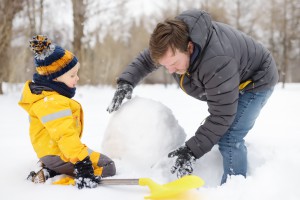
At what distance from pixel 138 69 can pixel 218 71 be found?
799 mm

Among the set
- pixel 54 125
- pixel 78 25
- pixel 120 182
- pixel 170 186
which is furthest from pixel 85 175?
pixel 78 25

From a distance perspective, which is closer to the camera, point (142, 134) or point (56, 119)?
point (56, 119)

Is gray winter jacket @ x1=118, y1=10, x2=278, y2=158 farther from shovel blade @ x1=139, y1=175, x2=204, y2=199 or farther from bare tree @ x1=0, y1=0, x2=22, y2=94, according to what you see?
bare tree @ x1=0, y1=0, x2=22, y2=94

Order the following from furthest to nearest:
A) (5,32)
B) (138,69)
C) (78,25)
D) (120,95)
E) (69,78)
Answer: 1. (78,25)
2. (5,32)
3. (138,69)
4. (120,95)
5. (69,78)

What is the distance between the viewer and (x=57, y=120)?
5.60 ft

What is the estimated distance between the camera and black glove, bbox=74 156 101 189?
1629 millimetres

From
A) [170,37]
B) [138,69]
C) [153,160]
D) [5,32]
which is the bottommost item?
[5,32]

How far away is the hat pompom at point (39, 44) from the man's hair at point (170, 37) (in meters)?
0.64

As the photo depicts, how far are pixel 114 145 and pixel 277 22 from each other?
10429 millimetres

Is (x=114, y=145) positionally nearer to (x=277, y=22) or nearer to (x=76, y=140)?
(x=76, y=140)

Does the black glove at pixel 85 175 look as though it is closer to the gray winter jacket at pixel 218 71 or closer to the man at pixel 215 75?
the man at pixel 215 75

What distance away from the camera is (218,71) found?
164 cm

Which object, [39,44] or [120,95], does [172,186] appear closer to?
[120,95]

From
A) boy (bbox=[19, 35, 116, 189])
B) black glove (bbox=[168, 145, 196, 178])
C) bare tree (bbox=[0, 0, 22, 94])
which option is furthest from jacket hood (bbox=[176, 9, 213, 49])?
bare tree (bbox=[0, 0, 22, 94])
